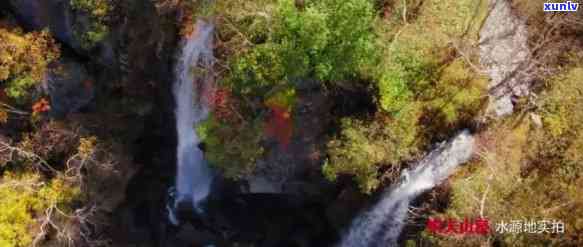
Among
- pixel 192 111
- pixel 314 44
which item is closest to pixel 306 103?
pixel 314 44

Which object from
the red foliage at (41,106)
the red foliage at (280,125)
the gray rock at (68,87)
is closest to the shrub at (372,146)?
the red foliage at (280,125)

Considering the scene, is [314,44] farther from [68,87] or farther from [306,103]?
[68,87]

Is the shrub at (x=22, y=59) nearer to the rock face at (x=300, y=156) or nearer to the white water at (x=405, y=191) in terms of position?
the rock face at (x=300, y=156)

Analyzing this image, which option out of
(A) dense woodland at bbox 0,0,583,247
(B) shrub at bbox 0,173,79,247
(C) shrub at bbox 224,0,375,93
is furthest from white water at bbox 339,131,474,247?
(B) shrub at bbox 0,173,79,247

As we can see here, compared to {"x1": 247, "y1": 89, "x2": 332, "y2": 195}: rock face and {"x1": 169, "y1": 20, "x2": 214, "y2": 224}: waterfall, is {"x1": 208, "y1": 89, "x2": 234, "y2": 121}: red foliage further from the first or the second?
{"x1": 247, "y1": 89, "x2": 332, "y2": 195}: rock face

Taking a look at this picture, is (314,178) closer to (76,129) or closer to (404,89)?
(404,89)
